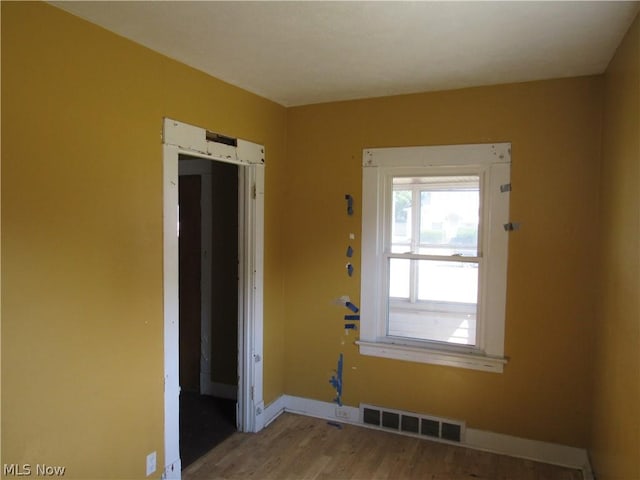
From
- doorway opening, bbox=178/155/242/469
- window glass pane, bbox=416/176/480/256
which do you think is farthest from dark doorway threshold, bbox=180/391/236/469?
window glass pane, bbox=416/176/480/256

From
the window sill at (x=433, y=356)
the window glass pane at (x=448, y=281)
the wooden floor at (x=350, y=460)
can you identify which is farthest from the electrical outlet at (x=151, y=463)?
the window glass pane at (x=448, y=281)

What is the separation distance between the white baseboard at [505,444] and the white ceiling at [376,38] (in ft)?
7.88

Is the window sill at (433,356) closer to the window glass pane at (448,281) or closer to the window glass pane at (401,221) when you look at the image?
the window glass pane at (448,281)

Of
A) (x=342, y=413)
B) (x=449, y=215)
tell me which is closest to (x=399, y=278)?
(x=449, y=215)

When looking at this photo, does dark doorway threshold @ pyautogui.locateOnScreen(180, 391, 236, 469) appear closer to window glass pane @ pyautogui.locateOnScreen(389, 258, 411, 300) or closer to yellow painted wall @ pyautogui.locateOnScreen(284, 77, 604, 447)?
yellow painted wall @ pyautogui.locateOnScreen(284, 77, 604, 447)

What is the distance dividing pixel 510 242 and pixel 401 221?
31.2 inches

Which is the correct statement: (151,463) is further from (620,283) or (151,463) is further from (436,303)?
(620,283)

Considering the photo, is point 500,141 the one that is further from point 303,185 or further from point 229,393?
point 229,393

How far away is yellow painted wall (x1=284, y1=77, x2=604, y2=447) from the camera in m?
2.97

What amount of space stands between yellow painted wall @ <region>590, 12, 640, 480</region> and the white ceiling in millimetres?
255

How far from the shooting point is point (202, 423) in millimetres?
3617

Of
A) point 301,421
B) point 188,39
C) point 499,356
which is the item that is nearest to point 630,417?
point 499,356

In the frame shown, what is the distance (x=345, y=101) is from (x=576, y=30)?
1.71 m

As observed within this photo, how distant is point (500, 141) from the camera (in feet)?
10.3
